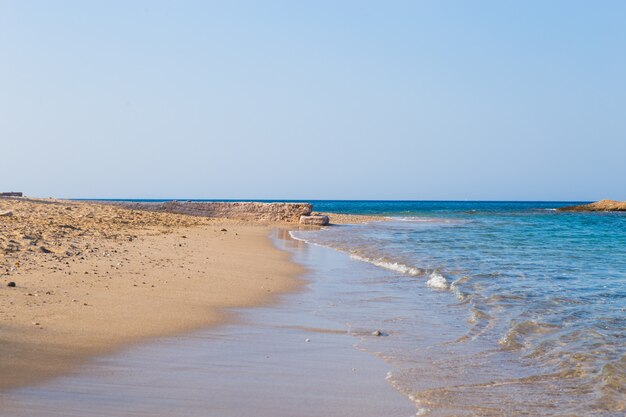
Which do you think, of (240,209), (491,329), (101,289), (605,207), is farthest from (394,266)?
(605,207)

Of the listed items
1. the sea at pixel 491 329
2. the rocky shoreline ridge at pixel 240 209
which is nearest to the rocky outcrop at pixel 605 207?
the rocky shoreline ridge at pixel 240 209

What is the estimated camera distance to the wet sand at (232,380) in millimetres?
4141

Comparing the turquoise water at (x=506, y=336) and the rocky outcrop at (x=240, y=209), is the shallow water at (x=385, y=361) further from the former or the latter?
the rocky outcrop at (x=240, y=209)

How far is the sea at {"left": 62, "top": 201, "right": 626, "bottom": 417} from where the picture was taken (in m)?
4.85

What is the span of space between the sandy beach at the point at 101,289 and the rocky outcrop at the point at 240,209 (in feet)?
63.7

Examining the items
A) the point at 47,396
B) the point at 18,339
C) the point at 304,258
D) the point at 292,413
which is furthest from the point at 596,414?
the point at 304,258

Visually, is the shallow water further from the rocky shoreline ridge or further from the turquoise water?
the rocky shoreline ridge

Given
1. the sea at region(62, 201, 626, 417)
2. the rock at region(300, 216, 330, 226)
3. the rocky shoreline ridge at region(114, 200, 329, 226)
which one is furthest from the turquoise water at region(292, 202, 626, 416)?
the rocky shoreline ridge at region(114, 200, 329, 226)

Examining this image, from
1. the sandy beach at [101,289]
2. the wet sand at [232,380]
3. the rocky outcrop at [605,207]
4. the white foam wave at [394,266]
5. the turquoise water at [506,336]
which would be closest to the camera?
the wet sand at [232,380]

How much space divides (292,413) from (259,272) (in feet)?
26.3

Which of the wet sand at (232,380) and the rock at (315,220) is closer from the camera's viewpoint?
the wet sand at (232,380)

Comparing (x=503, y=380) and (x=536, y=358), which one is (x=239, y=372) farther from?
(x=536, y=358)

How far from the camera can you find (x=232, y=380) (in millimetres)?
4867

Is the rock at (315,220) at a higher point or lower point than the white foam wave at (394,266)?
higher
